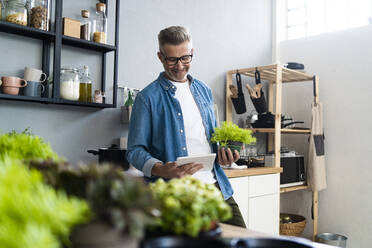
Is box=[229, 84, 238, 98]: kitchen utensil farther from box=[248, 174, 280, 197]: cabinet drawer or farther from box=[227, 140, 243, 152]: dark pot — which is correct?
box=[227, 140, 243, 152]: dark pot

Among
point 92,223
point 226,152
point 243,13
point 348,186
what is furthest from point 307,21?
point 92,223

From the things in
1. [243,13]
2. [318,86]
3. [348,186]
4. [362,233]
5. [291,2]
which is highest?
[291,2]

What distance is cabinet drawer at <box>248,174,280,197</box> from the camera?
2982 mm

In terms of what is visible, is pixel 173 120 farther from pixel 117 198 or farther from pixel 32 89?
pixel 117 198

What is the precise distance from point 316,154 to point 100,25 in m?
2.46

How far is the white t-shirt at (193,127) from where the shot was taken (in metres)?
1.87

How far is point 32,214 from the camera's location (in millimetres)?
445

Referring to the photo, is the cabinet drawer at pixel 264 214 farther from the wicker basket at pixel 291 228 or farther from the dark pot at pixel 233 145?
the dark pot at pixel 233 145

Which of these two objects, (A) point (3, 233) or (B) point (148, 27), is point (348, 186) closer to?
(B) point (148, 27)

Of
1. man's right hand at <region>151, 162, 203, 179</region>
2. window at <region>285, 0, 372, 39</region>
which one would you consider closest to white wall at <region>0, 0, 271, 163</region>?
window at <region>285, 0, 372, 39</region>

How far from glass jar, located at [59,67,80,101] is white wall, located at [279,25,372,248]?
2725 mm

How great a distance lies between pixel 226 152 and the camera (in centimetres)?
182

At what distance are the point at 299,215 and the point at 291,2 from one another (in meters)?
2.59

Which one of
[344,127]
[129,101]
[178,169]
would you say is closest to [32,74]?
[129,101]
